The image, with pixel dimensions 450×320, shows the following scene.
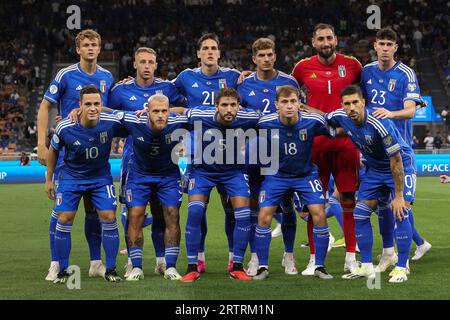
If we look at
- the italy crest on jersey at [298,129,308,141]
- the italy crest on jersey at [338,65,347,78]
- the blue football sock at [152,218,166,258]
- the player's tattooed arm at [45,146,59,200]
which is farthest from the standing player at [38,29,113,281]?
the italy crest on jersey at [338,65,347,78]

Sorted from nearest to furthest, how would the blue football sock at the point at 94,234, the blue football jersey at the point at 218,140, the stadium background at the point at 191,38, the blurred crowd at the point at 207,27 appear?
1. the blue football jersey at the point at 218,140
2. the blue football sock at the point at 94,234
3. the stadium background at the point at 191,38
4. the blurred crowd at the point at 207,27

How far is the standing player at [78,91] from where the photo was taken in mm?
8336

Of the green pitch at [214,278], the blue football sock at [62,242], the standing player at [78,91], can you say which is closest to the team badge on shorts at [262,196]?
the green pitch at [214,278]

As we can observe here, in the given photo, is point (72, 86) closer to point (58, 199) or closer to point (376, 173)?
point (58, 199)

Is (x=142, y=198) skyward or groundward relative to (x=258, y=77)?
groundward

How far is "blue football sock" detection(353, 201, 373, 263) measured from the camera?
7.94m

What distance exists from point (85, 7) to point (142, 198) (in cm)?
2871

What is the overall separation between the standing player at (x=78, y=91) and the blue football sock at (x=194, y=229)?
98cm

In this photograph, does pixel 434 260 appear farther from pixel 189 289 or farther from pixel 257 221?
pixel 189 289

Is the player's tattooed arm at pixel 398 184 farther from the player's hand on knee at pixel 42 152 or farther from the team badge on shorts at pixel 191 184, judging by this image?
the player's hand on knee at pixel 42 152

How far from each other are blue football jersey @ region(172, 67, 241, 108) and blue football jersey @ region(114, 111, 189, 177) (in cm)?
51

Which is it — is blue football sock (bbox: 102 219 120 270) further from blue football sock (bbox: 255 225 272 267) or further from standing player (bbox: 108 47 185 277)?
blue football sock (bbox: 255 225 272 267)

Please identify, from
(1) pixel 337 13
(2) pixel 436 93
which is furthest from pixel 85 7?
(2) pixel 436 93

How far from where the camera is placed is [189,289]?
23.9 feet
